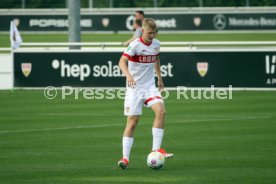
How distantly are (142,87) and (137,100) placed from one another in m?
0.23

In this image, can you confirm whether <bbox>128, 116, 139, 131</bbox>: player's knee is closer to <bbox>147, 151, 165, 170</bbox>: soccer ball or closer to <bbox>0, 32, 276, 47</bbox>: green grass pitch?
<bbox>147, 151, 165, 170</bbox>: soccer ball

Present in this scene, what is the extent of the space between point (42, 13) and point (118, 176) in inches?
1575

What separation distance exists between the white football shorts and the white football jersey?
0.12m

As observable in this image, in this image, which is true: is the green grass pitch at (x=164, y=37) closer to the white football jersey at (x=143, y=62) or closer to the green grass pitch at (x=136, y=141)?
the green grass pitch at (x=136, y=141)

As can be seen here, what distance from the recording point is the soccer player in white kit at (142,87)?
1219 cm

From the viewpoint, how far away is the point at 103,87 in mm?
26188

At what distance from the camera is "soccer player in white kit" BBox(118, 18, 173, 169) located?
12.2m

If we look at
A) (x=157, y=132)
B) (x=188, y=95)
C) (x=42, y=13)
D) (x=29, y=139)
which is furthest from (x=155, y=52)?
(x=42, y=13)

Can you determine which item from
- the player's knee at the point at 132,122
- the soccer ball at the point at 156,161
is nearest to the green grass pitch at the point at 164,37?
the player's knee at the point at 132,122

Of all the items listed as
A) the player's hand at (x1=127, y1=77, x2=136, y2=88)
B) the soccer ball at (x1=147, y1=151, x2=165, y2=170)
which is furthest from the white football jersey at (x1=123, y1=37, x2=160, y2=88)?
the soccer ball at (x1=147, y1=151, x2=165, y2=170)

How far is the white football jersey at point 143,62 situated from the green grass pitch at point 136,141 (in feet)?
4.00

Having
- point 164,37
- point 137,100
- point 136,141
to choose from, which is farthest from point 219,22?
point 137,100

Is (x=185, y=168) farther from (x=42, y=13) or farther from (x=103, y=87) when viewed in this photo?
(x=42, y=13)

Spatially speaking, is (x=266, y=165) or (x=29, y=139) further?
(x=29, y=139)
